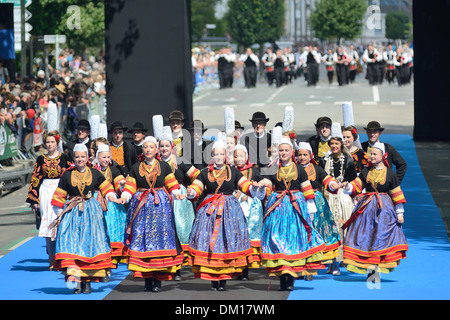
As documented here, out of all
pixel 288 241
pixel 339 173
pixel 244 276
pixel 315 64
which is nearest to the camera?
pixel 288 241

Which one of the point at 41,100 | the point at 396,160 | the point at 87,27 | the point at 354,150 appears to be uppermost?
the point at 87,27

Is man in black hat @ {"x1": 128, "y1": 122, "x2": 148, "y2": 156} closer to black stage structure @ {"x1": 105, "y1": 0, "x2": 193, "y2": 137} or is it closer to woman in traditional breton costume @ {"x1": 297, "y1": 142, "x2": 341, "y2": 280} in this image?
woman in traditional breton costume @ {"x1": 297, "y1": 142, "x2": 341, "y2": 280}

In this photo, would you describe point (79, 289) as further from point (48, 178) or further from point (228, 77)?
point (228, 77)

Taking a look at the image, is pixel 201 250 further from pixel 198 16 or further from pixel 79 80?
pixel 198 16

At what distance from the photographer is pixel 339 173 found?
13227mm

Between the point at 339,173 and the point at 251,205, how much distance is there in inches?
47.6

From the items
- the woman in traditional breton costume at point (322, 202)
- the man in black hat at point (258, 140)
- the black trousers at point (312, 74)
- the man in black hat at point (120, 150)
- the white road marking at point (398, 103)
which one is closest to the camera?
the woman in traditional breton costume at point (322, 202)

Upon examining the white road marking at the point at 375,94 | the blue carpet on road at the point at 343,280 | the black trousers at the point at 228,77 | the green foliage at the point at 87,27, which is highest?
the green foliage at the point at 87,27

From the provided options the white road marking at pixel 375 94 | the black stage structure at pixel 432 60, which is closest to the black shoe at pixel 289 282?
the black stage structure at pixel 432 60

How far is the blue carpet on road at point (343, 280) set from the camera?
1184 cm

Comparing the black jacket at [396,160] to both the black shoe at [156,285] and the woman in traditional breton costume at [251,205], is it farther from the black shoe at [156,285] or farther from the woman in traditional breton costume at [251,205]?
the black shoe at [156,285]

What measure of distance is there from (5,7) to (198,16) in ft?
240

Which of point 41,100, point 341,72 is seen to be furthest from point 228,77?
point 41,100

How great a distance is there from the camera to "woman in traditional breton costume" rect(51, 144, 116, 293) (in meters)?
11.8
